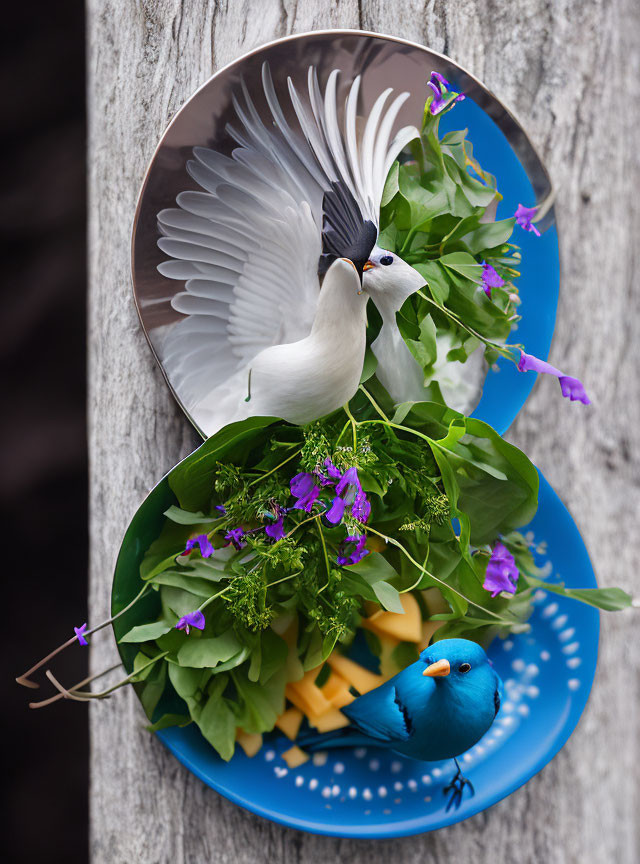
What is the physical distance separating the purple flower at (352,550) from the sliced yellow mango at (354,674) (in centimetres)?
12

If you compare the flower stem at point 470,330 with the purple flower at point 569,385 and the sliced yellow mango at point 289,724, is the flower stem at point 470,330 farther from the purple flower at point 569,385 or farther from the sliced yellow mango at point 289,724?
the sliced yellow mango at point 289,724

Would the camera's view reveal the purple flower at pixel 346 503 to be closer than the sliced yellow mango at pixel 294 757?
Yes

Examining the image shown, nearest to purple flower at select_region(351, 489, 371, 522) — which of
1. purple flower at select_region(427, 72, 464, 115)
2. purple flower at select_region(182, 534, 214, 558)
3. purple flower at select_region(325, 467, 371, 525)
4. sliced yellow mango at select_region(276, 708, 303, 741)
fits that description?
purple flower at select_region(325, 467, 371, 525)

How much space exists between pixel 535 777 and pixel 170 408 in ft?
1.62

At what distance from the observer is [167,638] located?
566 millimetres

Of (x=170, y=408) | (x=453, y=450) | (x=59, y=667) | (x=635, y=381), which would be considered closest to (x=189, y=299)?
(x=170, y=408)

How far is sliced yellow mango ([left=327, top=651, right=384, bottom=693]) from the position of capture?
62cm

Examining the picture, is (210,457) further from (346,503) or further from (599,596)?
(599,596)

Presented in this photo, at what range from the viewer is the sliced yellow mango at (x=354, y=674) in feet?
2.02

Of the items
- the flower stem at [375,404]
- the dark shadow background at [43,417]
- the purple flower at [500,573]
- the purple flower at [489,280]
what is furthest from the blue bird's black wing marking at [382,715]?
the dark shadow background at [43,417]

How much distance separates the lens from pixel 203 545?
539 mm

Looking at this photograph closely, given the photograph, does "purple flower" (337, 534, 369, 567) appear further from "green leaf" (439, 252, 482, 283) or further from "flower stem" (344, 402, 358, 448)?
"green leaf" (439, 252, 482, 283)

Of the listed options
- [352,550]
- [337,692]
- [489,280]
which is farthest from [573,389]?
[337,692]

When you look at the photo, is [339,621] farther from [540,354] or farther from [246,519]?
→ [540,354]
